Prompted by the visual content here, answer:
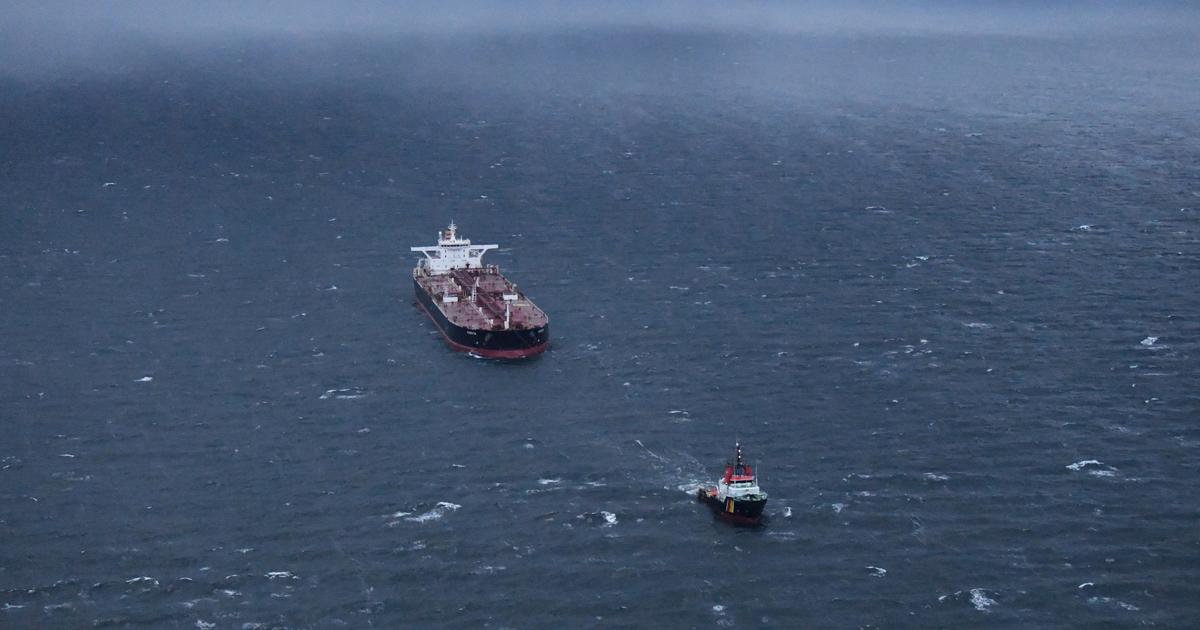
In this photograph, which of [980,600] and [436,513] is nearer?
[980,600]

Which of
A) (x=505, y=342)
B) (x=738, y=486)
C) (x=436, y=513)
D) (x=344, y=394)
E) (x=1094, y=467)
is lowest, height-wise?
(x=436, y=513)

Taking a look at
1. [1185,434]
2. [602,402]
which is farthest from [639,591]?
[1185,434]

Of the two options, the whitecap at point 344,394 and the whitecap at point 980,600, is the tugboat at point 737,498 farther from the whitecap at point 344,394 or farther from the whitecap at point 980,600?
the whitecap at point 344,394

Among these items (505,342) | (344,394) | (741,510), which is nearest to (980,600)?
(741,510)

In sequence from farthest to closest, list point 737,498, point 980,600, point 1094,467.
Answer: point 1094,467 < point 737,498 < point 980,600

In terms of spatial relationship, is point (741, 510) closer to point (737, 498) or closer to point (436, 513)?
point (737, 498)

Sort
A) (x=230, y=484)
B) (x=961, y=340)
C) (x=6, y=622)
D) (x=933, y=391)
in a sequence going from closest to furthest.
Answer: (x=6, y=622)
(x=230, y=484)
(x=933, y=391)
(x=961, y=340)

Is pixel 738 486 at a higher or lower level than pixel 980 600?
higher

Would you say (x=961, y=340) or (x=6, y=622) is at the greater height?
(x=961, y=340)

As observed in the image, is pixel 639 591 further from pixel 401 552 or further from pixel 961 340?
pixel 961 340
